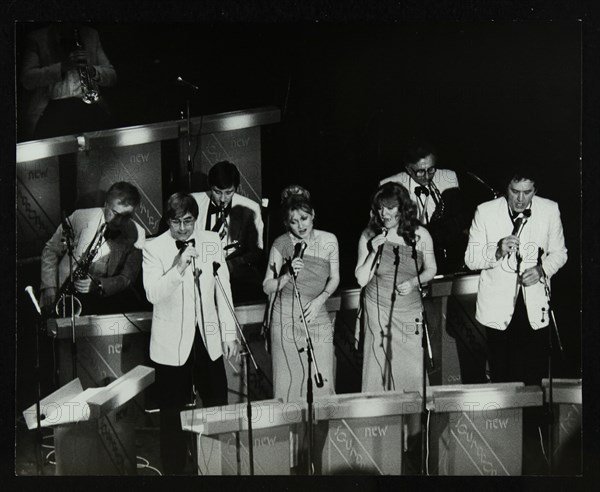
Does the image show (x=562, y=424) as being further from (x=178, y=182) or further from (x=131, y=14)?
(x=131, y=14)

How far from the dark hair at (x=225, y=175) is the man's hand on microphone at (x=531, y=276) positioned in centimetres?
103

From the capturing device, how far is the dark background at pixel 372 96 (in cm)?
199

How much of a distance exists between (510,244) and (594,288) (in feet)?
1.13

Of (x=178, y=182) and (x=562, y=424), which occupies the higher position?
(x=178, y=182)

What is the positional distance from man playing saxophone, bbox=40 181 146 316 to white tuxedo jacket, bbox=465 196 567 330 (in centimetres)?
116

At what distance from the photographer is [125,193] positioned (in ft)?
6.56

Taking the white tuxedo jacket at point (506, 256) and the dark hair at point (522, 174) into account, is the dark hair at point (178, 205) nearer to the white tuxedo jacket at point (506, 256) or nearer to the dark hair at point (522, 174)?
the white tuxedo jacket at point (506, 256)

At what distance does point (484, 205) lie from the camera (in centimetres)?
199

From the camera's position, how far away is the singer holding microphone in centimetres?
198

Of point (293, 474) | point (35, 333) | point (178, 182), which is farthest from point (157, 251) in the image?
point (293, 474)

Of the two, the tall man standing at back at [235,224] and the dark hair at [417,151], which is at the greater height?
the dark hair at [417,151]

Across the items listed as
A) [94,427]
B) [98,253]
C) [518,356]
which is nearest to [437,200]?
[518,356]

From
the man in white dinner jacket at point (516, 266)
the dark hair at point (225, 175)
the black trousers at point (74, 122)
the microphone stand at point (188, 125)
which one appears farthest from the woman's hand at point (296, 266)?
the black trousers at point (74, 122)

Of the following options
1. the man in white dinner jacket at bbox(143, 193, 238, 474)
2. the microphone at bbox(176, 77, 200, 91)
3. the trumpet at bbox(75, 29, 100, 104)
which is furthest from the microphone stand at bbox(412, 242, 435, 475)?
the trumpet at bbox(75, 29, 100, 104)
